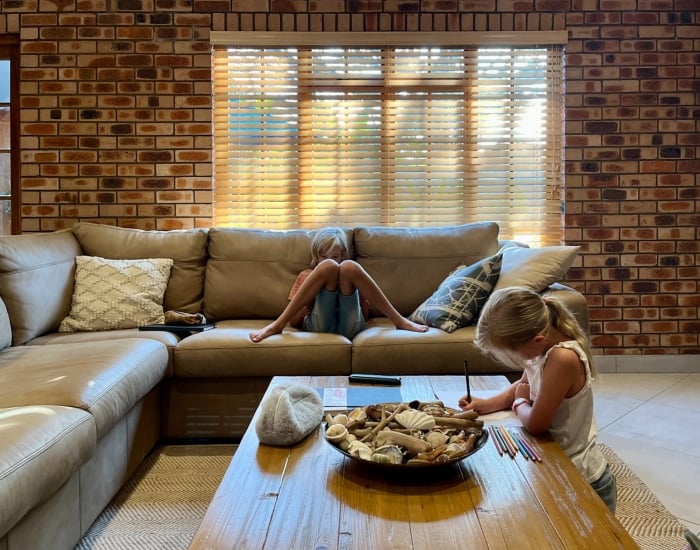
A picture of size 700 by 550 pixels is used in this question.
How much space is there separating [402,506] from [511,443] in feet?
1.27

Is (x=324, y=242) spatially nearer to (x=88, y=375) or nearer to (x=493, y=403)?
(x=88, y=375)

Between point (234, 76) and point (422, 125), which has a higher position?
point (234, 76)

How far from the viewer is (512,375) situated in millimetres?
2559

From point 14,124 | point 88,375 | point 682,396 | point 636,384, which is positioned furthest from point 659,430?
point 14,124

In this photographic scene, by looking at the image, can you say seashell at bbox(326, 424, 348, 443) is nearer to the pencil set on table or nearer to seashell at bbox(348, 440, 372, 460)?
seashell at bbox(348, 440, 372, 460)

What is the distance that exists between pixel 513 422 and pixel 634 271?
8.21 ft

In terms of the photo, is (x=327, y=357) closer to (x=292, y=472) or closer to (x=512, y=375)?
(x=512, y=375)

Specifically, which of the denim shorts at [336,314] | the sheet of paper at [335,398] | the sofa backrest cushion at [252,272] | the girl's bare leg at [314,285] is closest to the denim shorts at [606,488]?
the sheet of paper at [335,398]

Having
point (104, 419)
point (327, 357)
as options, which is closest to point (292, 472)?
point (104, 419)

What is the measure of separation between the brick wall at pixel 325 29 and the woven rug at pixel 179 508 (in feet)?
5.39

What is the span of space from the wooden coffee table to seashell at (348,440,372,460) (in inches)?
1.7

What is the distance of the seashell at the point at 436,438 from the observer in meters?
1.26

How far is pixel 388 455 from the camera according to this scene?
3.96 feet

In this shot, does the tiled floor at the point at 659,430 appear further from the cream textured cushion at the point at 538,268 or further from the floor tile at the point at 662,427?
the cream textured cushion at the point at 538,268
